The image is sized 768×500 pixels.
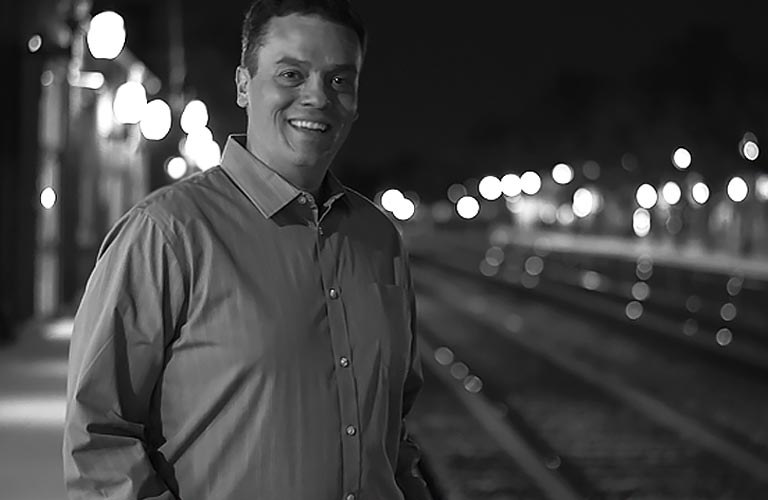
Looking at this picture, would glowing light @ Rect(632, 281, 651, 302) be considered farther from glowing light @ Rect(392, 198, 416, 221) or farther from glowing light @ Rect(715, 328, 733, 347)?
glowing light @ Rect(392, 198, 416, 221)

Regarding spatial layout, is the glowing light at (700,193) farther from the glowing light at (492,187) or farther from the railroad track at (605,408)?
the glowing light at (492,187)

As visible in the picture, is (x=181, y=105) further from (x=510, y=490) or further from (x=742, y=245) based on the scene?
(x=510, y=490)

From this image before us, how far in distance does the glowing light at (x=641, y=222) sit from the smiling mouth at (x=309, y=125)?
90152 millimetres

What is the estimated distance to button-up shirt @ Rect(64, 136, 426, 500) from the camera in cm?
318

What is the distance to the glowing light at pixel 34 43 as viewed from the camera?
22.4m

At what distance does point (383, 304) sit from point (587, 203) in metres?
119

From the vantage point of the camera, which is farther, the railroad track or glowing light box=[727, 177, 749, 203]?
glowing light box=[727, 177, 749, 203]

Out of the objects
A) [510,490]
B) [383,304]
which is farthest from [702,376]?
[383,304]

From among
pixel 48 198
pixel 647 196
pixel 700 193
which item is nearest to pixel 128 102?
pixel 48 198

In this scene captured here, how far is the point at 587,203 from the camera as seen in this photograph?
121312 mm

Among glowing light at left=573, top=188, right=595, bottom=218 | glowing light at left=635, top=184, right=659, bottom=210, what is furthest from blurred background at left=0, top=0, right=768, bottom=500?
glowing light at left=573, top=188, right=595, bottom=218

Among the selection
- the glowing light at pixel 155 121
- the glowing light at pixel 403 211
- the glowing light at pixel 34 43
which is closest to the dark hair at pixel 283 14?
the glowing light at pixel 34 43

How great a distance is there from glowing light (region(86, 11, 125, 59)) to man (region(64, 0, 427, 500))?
16.1 m

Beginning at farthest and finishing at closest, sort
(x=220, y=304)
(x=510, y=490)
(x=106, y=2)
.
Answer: (x=106, y=2)
(x=510, y=490)
(x=220, y=304)
